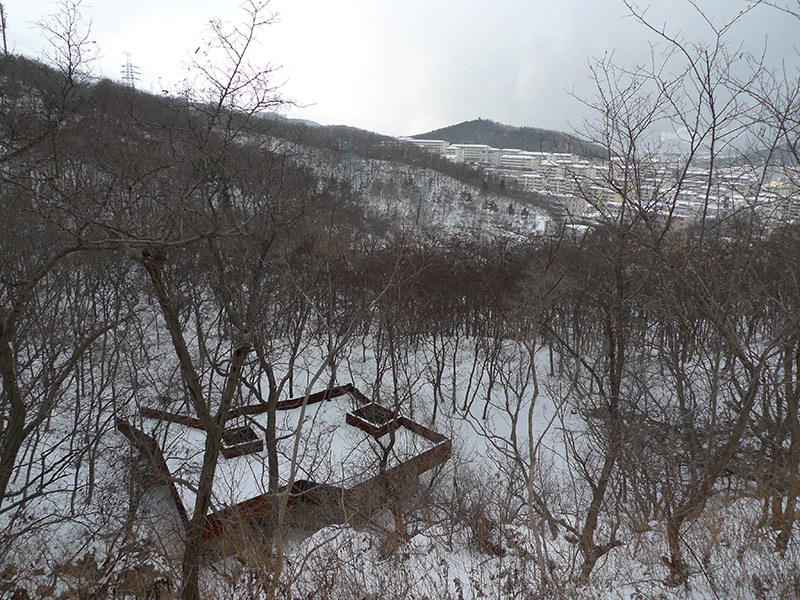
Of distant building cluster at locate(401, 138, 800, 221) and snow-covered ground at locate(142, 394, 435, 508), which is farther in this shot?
snow-covered ground at locate(142, 394, 435, 508)

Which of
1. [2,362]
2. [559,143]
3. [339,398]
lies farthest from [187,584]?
[339,398]

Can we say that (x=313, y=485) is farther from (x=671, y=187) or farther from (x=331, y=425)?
(x=671, y=187)

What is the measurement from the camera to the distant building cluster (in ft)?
18.6

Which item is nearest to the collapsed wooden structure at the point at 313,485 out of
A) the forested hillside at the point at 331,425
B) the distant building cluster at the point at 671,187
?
the forested hillside at the point at 331,425

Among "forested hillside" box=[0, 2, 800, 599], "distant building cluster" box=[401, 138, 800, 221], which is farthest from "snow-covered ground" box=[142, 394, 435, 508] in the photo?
"distant building cluster" box=[401, 138, 800, 221]

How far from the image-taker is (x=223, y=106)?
726cm

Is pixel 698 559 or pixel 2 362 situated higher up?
pixel 2 362

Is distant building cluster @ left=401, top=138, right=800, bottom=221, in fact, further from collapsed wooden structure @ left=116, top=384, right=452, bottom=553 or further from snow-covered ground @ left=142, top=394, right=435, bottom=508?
snow-covered ground @ left=142, top=394, right=435, bottom=508

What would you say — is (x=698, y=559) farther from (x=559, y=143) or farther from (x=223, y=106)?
(x=223, y=106)

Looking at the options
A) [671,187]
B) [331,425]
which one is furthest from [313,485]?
[671,187]

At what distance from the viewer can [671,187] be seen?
6.05 m

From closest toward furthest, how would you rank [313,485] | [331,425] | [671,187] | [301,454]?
[671,187] → [313,485] → [301,454] → [331,425]

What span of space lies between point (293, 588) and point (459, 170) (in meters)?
69.8

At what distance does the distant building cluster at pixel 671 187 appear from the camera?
567cm
